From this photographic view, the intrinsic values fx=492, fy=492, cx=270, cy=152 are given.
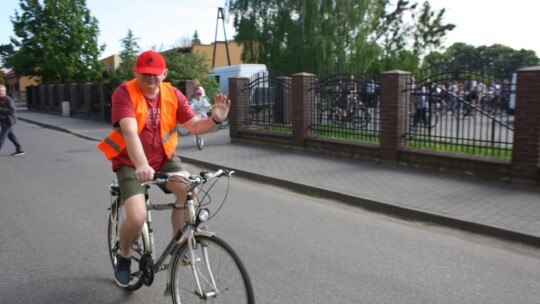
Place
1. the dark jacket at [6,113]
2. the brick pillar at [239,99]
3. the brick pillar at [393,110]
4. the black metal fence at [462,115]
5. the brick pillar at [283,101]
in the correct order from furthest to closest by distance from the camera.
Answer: the brick pillar at [239,99], the brick pillar at [283,101], the dark jacket at [6,113], the brick pillar at [393,110], the black metal fence at [462,115]

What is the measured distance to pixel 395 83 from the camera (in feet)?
31.0

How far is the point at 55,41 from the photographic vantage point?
37.6 metres

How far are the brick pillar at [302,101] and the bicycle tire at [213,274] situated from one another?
870cm

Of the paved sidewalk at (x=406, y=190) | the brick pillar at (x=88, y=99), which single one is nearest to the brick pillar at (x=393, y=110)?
the paved sidewalk at (x=406, y=190)

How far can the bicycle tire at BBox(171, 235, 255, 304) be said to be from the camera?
297 cm

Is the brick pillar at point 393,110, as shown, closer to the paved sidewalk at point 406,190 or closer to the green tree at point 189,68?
the paved sidewalk at point 406,190

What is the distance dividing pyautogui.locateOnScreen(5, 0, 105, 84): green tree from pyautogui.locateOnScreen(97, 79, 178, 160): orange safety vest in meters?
36.9

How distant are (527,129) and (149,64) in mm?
6277

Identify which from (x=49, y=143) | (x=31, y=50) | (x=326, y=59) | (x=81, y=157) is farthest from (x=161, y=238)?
(x=31, y=50)

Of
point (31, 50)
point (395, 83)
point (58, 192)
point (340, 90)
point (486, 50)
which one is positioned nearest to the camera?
point (58, 192)

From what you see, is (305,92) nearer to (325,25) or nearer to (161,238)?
(161,238)

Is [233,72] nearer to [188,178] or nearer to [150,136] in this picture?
[150,136]

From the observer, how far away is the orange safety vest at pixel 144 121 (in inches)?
139

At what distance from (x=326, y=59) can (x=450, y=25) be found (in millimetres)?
26665
